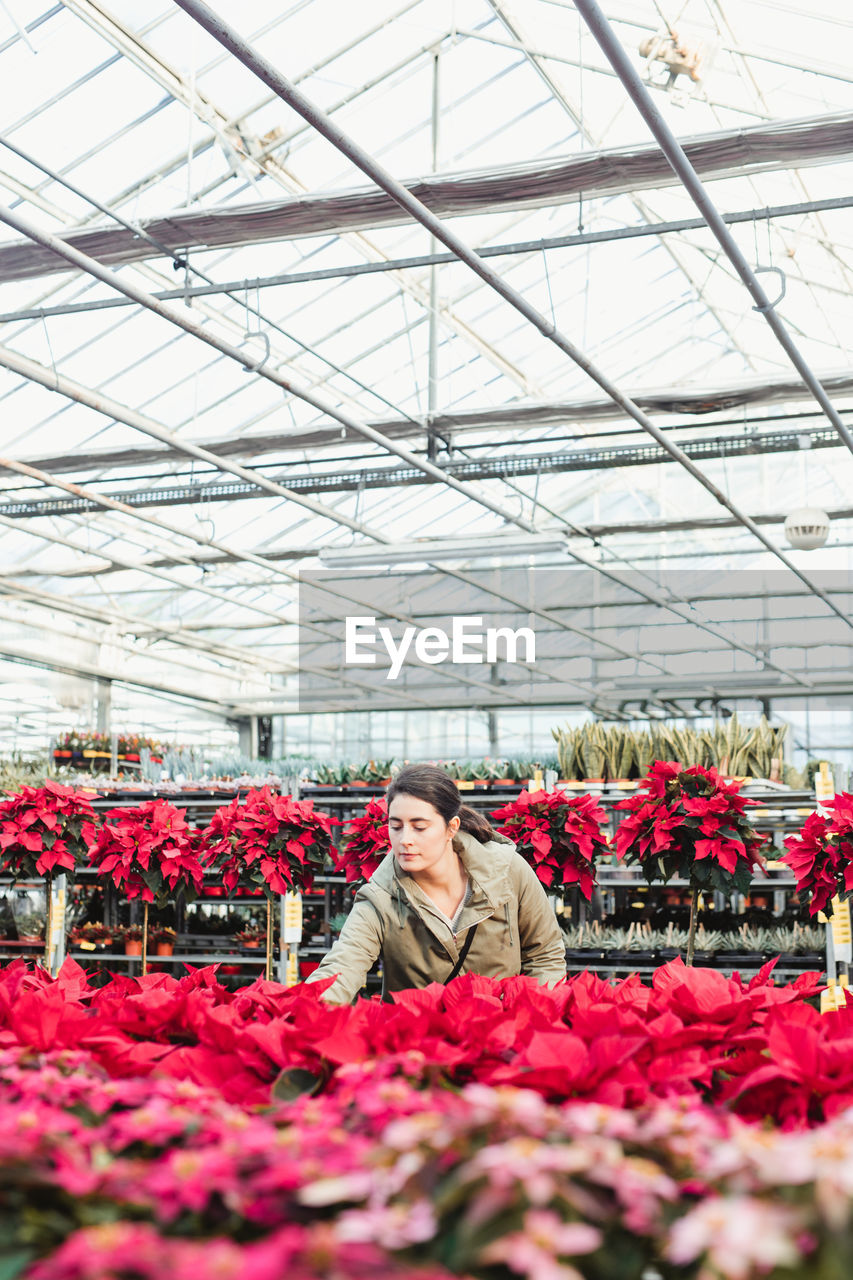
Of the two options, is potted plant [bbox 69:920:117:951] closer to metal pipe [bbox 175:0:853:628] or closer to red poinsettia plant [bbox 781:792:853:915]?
metal pipe [bbox 175:0:853:628]

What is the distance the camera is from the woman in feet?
8.23

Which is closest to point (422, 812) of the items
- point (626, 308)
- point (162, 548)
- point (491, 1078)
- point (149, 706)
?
point (491, 1078)

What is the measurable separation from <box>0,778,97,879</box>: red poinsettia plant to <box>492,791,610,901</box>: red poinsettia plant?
161 cm

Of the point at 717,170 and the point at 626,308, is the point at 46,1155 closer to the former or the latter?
the point at 717,170

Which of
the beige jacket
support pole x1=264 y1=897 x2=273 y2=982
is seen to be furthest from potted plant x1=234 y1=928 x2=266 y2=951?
the beige jacket

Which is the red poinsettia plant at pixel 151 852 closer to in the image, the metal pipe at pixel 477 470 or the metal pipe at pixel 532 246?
the metal pipe at pixel 532 246

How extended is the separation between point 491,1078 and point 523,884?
1.43 metres

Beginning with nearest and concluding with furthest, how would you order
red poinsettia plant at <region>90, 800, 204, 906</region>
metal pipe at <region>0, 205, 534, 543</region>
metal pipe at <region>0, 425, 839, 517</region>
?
1. red poinsettia plant at <region>90, 800, 204, 906</region>
2. metal pipe at <region>0, 205, 534, 543</region>
3. metal pipe at <region>0, 425, 839, 517</region>

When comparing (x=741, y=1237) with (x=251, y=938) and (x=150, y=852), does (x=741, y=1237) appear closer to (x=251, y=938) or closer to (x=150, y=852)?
(x=150, y=852)

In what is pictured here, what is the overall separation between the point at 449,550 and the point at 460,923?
672 centimetres

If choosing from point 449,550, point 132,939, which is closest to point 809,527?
point 449,550

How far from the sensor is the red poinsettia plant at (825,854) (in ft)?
12.3

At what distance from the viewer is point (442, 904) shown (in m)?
2.59

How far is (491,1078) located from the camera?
1257 mm
